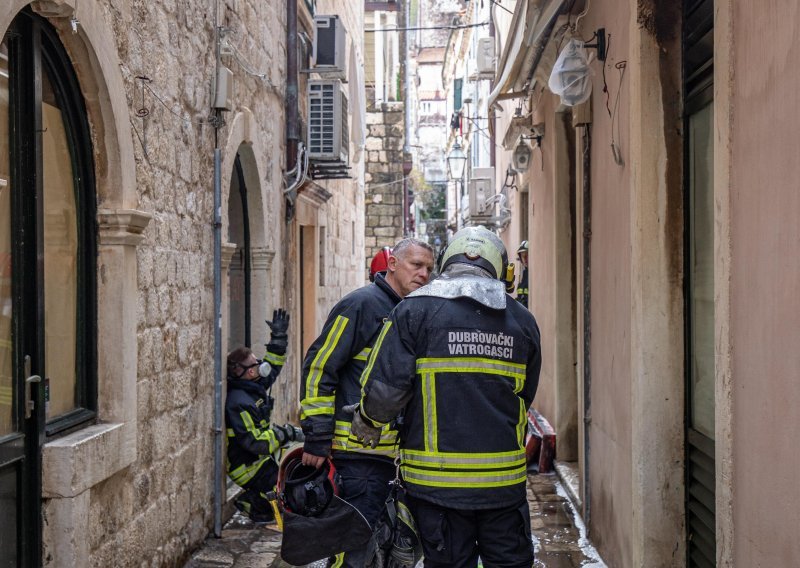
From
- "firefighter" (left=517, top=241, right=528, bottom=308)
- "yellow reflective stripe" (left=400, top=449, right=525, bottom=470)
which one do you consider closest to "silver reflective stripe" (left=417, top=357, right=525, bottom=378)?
"yellow reflective stripe" (left=400, top=449, right=525, bottom=470)

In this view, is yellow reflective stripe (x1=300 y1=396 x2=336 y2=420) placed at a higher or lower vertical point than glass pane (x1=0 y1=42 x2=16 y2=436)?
lower

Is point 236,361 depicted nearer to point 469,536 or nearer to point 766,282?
point 469,536

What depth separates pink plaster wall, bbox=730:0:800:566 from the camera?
2713mm

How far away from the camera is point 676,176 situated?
14.6ft

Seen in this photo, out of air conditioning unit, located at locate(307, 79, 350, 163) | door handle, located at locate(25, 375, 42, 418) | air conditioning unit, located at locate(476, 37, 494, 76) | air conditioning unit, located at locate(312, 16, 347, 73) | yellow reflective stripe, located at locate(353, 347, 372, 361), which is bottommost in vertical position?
door handle, located at locate(25, 375, 42, 418)

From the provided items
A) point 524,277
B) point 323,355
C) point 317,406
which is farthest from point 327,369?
point 524,277

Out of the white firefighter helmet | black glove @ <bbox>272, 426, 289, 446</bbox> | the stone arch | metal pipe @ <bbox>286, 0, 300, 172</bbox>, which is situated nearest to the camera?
the white firefighter helmet

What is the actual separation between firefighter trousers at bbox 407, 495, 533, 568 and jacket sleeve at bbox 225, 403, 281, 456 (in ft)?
9.73

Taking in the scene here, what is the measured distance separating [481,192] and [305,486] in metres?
13.4

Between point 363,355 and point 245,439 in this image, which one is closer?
point 363,355

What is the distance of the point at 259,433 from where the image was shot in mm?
6582

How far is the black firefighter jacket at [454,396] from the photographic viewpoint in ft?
11.8

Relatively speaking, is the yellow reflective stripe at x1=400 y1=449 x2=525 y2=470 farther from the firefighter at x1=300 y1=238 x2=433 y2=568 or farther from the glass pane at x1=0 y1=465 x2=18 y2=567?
the glass pane at x1=0 y1=465 x2=18 y2=567

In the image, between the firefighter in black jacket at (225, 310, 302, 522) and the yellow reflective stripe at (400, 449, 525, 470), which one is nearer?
the yellow reflective stripe at (400, 449, 525, 470)
